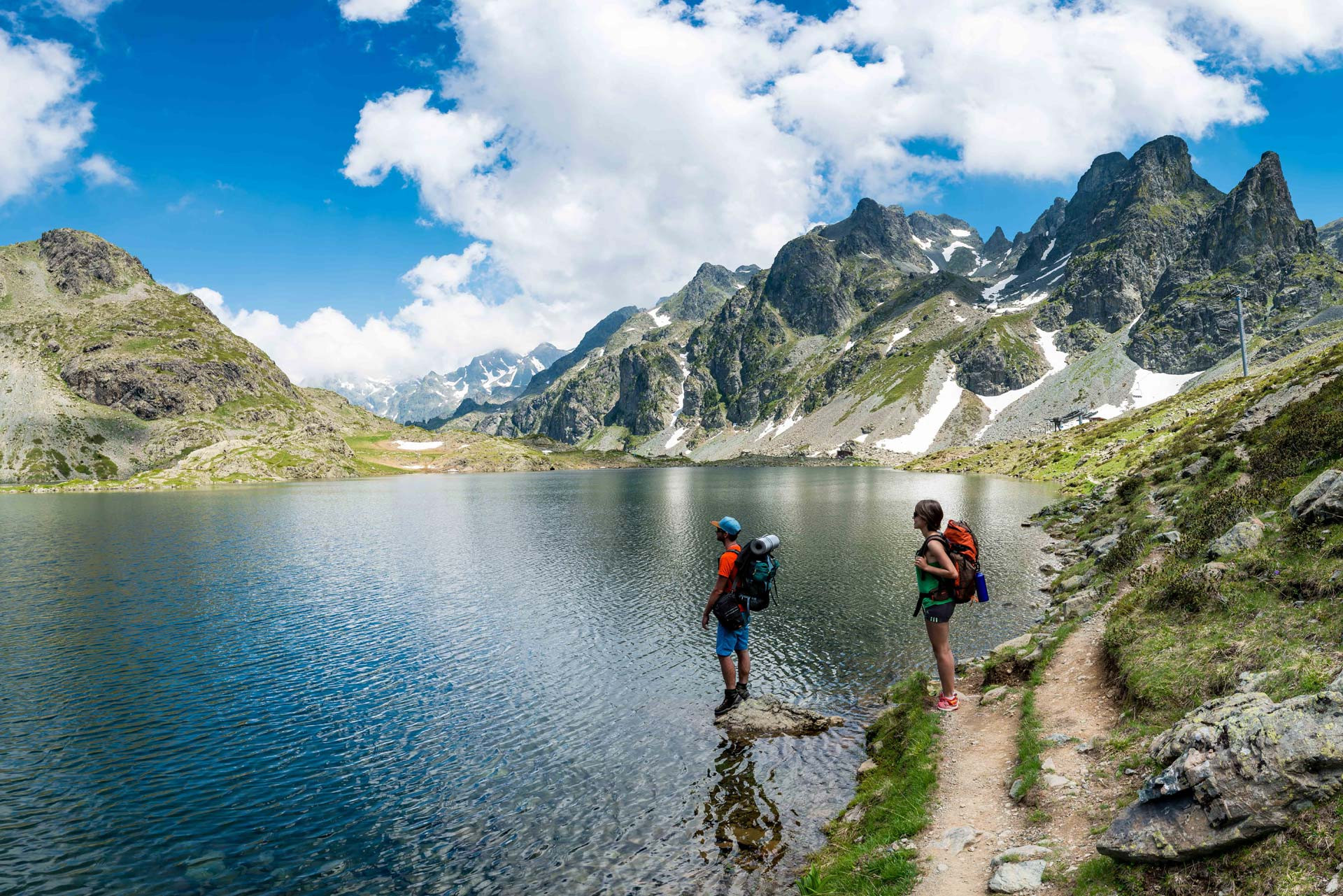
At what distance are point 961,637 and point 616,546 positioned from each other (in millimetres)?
45311

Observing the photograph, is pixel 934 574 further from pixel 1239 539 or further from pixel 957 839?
pixel 1239 539

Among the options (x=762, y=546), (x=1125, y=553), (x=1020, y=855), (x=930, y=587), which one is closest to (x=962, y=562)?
(x=930, y=587)

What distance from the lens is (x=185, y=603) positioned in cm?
4497

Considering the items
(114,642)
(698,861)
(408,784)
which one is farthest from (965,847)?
(114,642)

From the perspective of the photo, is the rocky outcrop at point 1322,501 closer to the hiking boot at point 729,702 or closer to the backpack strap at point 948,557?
the backpack strap at point 948,557

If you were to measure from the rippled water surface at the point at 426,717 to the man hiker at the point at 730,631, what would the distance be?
1833 mm

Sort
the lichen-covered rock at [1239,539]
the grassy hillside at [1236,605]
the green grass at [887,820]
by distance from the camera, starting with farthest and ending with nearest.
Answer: the lichen-covered rock at [1239,539] → the green grass at [887,820] → the grassy hillside at [1236,605]

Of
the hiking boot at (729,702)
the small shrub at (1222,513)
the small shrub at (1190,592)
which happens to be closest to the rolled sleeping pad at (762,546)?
the hiking boot at (729,702)

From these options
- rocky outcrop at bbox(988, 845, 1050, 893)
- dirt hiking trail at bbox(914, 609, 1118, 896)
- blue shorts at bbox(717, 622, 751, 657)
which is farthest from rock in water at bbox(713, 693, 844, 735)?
rocky outcrop at bbox(988, 845, 1050, 893)

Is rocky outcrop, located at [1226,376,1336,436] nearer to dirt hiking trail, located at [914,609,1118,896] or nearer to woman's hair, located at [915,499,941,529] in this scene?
dirt hiking trail, located at [914,609,1118,896]

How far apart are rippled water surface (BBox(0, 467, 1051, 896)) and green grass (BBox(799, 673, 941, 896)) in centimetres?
131

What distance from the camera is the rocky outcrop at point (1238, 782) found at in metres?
8.49

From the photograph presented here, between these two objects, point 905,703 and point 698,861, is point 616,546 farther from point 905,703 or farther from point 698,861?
point 698,861

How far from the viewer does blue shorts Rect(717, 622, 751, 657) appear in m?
23.0
